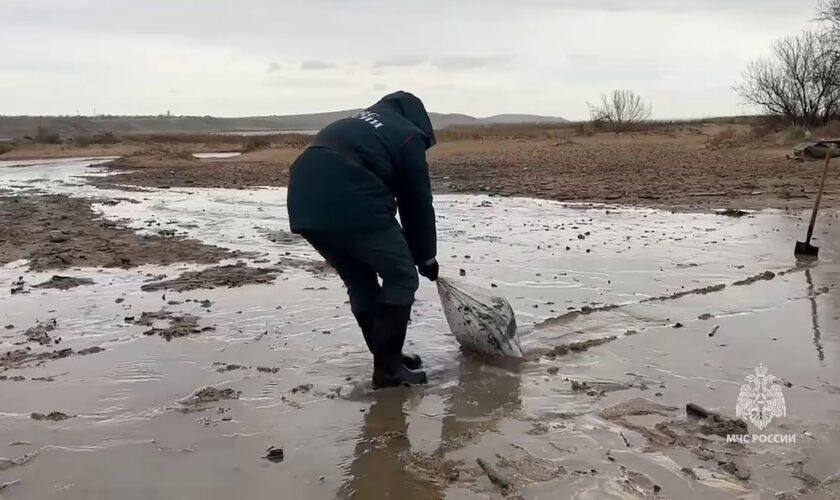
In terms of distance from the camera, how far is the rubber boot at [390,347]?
4379 mm

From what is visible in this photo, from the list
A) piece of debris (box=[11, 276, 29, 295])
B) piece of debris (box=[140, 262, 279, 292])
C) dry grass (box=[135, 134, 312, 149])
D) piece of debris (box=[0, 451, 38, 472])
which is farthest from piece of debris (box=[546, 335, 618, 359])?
dry grass (box=[135, 134, 312, 149])

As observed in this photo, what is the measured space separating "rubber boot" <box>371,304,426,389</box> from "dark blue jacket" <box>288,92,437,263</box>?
0.54 m

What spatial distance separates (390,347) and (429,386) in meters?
0.36

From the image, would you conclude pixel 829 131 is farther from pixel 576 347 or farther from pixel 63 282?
pixel 63 282

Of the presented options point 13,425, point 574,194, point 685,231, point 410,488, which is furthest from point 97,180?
point 410,488

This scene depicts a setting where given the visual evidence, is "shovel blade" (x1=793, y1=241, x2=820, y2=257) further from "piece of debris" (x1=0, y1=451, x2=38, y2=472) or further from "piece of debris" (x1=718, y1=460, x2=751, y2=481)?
"piece of debris" (x1=0, y1=451, x2=38, y2=472)

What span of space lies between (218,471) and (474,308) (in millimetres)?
2190

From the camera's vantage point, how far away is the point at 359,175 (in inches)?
160

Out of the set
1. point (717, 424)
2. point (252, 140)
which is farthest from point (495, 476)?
point (252, 140)

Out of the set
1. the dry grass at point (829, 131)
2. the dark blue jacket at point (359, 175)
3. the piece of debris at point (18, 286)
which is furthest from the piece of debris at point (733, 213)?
the dry grass at point (829, 131)

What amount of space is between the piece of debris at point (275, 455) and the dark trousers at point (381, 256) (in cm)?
111

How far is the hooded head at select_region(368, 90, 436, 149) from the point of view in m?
4.38

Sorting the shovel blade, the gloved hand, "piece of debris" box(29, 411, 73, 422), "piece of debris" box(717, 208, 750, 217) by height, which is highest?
the gloved hand

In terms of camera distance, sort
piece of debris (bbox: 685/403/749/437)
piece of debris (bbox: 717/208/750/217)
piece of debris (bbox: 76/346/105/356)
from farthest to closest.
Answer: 1. piece of debris (bbox: 717/208/750/217)
2. piece of debris (bbox: 76/346/105/356)
3. piece of debris (bbox: 685/403/749/437)
